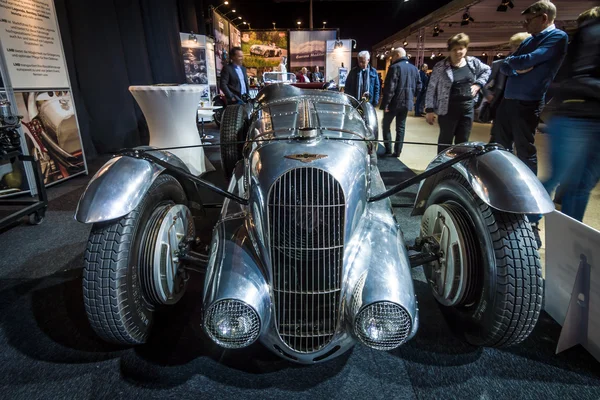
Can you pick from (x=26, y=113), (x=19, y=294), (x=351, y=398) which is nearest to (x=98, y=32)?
(x=26, y=113)

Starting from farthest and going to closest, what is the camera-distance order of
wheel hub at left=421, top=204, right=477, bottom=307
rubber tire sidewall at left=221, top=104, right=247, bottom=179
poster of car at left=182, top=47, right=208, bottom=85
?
poster of car at left=182, top=47, right=208, bottom=85
rubber tire sidewall at left=221, top=104, right=247, bottom=179
wheel hub at left=421, top=204, right=477, bottom=307

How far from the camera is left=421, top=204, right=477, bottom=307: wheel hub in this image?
168 centimetres

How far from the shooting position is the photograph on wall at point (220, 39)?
11988 millimetres

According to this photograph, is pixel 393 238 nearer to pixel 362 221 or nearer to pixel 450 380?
pixel 362 221

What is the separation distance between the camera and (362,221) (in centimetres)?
169

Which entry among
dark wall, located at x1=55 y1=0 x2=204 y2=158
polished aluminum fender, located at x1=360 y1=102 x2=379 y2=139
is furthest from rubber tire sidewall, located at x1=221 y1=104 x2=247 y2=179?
dark wall, located at x1=55 y1=0 x2=204 y2=158

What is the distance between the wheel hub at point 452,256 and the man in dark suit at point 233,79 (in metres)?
4.98

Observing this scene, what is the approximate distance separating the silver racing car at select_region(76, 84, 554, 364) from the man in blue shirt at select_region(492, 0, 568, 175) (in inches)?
58.4

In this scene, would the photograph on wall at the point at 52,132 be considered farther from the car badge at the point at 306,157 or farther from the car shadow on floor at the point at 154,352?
the car badge at the point at 306,157

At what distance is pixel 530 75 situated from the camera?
278cm

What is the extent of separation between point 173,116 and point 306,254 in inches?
145

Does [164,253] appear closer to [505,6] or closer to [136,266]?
[136,266]

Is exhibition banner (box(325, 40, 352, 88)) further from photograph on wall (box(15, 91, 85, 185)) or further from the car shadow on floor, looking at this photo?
the car shadow on floor

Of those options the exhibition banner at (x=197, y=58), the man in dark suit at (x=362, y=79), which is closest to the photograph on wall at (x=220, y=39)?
the exhibition banner at (x=197, y=58)
